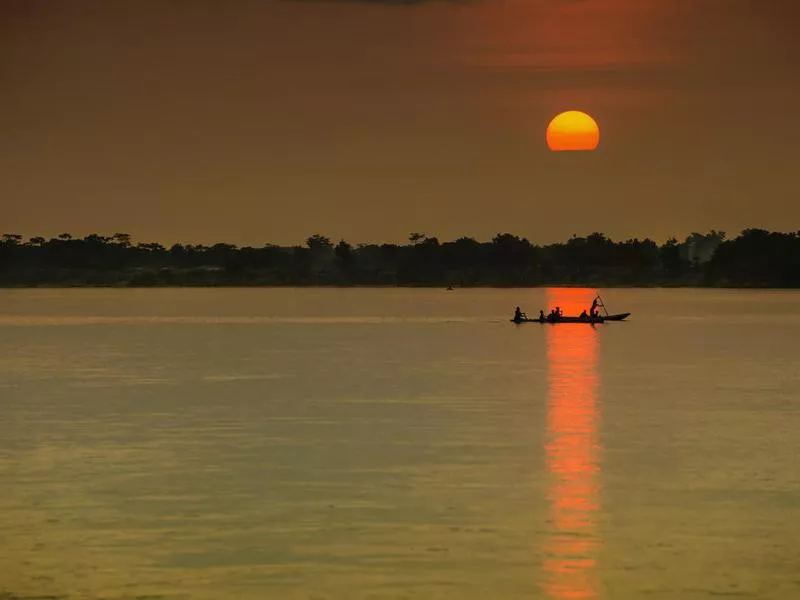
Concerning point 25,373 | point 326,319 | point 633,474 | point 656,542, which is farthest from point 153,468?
point 326,319

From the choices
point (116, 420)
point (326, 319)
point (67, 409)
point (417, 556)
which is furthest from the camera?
point (326, 319)

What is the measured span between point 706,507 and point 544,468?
6.20 m

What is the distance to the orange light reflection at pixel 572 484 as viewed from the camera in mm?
23734

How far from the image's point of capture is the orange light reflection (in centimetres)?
2373

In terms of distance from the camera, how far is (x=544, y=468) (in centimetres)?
3544

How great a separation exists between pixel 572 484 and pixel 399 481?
11.6 feet

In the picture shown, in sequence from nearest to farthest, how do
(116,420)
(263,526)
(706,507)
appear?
(263,526)
(706,507)
(116,420)

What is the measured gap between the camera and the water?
78.2 feet

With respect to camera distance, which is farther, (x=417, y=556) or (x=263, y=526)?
(x=263, y=526)

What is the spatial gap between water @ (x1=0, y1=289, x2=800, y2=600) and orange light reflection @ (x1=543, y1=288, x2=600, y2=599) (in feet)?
0.28

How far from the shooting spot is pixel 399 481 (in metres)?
33.1

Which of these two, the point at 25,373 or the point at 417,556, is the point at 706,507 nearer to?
the point at 417,556

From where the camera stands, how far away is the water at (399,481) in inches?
939

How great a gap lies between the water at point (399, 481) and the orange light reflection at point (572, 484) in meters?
0.08
